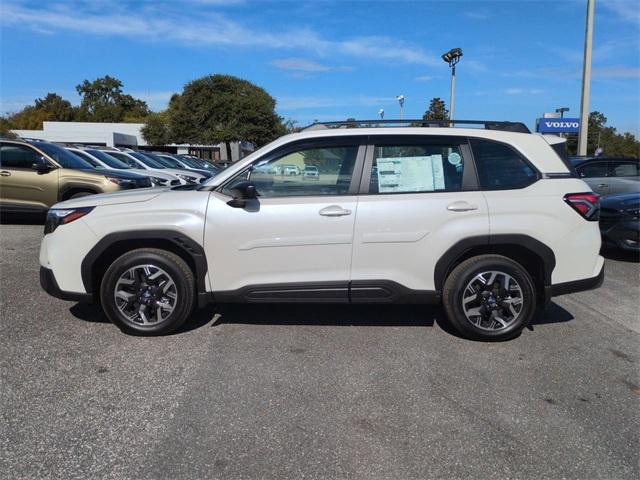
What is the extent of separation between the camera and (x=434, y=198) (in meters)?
4.46

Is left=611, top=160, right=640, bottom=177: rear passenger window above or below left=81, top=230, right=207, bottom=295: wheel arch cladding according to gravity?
above

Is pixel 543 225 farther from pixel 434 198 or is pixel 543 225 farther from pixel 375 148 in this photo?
pixel 375 148

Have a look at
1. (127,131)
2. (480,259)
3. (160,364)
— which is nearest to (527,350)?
(480,259)

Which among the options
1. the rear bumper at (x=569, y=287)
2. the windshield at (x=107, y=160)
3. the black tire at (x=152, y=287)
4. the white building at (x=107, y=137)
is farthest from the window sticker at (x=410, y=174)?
the white building at (x=107, y=137)

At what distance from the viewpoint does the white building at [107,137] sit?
67.2 meters

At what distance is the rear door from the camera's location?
440 cm

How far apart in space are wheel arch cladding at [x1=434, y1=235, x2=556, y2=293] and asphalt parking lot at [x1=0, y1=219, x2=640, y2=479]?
60 cm

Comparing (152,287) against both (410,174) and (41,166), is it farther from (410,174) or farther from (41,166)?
(41,166)

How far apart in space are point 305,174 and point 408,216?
0.97 m

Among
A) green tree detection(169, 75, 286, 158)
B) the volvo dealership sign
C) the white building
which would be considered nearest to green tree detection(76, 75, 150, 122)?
the white building

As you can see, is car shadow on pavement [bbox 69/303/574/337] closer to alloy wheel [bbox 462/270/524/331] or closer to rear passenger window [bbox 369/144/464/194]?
alloy wheel [bbox 462/270/524/331]

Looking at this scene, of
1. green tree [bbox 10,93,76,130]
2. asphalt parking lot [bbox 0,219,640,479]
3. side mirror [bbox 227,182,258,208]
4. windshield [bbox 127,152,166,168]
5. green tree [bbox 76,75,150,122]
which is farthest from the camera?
green tree [bbox 76,75,150,122]

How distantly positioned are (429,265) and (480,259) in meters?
0.46

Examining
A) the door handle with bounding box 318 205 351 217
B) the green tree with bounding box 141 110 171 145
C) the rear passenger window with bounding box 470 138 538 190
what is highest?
the green tree with bounding box 141 110 171 145
